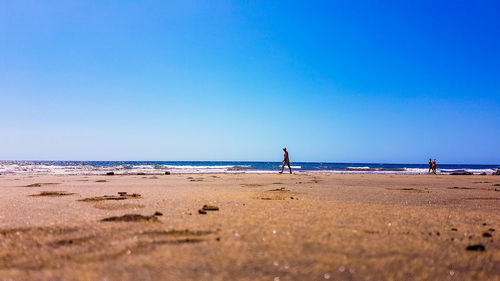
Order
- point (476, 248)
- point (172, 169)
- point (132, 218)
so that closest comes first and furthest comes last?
point (476, 248) → point (132, 218) → point (172, 169)

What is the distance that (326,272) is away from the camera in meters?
1.69

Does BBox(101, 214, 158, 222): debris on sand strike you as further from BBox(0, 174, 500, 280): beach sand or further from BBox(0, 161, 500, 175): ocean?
BBox(0, 161, 500, 175): ocean

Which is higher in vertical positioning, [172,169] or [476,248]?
[476,248]

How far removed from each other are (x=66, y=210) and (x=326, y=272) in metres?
3.06

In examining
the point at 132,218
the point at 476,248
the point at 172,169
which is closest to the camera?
the point at 476,248

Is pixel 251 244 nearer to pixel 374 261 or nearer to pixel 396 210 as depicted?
pixel 374 261

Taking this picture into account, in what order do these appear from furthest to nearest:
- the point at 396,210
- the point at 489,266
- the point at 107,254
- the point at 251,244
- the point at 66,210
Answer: the point at 396,210
the point at 66,210
the point at 251,244
the point at 107,254
the point at 489,266

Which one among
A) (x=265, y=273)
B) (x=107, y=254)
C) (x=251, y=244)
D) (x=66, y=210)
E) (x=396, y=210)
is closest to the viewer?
(x=265, y=273)

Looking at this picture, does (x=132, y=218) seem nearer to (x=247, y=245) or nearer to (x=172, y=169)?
(x=247, y=245)

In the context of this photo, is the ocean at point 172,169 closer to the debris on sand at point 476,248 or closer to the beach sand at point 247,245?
the beach sand at point 247,245

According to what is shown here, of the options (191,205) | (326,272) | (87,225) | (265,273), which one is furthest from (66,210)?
(326,272)

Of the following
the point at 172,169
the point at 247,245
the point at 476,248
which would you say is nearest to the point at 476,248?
the point at 476,248

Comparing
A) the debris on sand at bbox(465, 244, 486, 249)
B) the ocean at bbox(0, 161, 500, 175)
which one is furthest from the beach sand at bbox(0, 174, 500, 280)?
the ocean at bbox(0, 161, 500, 175)

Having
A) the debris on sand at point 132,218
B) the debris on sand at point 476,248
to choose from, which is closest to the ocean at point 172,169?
the debris on sand at point 132,218
